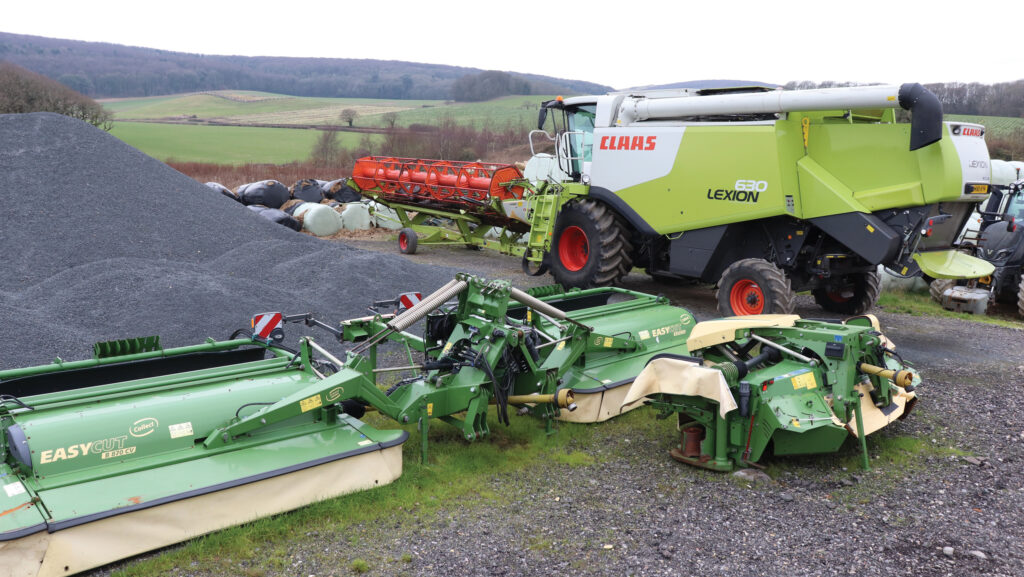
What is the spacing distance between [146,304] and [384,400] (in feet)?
11.8

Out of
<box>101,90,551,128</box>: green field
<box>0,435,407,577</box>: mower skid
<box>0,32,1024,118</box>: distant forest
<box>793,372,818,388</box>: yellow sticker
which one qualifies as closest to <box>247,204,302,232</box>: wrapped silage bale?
<box>0,435,407,577</box>: mower skid

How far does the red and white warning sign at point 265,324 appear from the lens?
5.18 meters

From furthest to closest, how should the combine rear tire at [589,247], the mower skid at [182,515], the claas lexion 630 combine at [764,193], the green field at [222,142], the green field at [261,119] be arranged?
the green field at [261,119] → the green field at [222,142] → the combine rear tire at [589,247] → the claas lexion 630 combine at [764,193] → the mower skid at [182,515]

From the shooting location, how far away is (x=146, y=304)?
6.90m

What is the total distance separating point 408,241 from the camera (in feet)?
45.1

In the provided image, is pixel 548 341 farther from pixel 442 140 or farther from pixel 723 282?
pixel 442 140

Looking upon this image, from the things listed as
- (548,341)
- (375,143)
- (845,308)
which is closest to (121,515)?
(548,341)

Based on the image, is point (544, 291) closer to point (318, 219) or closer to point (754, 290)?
point (754, 290)

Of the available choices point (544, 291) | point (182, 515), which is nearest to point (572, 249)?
point (544, 291)

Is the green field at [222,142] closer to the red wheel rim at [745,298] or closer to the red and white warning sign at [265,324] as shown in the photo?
the red wheel rim at [745,298]

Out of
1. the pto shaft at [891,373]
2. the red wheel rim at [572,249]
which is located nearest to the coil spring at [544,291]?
the pto shaft at [891,373]

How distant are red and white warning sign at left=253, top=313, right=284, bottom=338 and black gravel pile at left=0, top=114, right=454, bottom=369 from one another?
1681 millimetres

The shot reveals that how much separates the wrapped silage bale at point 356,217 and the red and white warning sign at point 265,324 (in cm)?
1127

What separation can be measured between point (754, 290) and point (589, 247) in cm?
230
